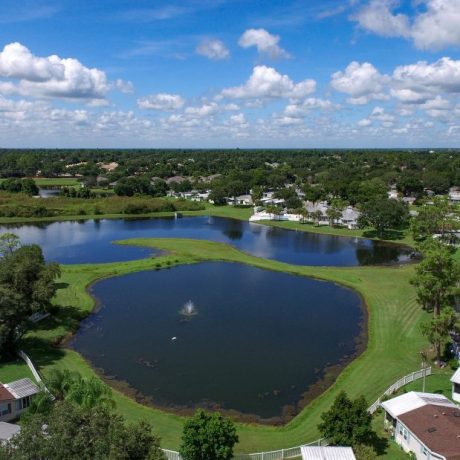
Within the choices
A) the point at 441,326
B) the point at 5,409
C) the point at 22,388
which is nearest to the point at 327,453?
the point at 441,326

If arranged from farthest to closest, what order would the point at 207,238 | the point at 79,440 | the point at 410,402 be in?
the point at 207,238
the point at 410,402
the point at 79,440

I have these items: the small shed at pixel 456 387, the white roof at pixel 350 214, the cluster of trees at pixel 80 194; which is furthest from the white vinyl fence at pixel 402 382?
the cluster of trees at pixel 80 194

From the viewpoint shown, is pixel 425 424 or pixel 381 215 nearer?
pixel 425 424

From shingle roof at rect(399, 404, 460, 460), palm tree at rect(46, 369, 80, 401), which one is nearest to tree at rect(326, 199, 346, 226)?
shingle roof at rect(399, 404, 460, 460)

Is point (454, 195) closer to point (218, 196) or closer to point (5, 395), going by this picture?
point (218, 196)

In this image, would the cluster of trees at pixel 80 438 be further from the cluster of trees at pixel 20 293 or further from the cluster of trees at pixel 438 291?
the cluster of trees at pixel 438 291

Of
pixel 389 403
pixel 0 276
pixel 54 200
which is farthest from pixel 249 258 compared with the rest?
pixel 54 200

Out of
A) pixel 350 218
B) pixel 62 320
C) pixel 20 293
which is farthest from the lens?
pixel 350 218
